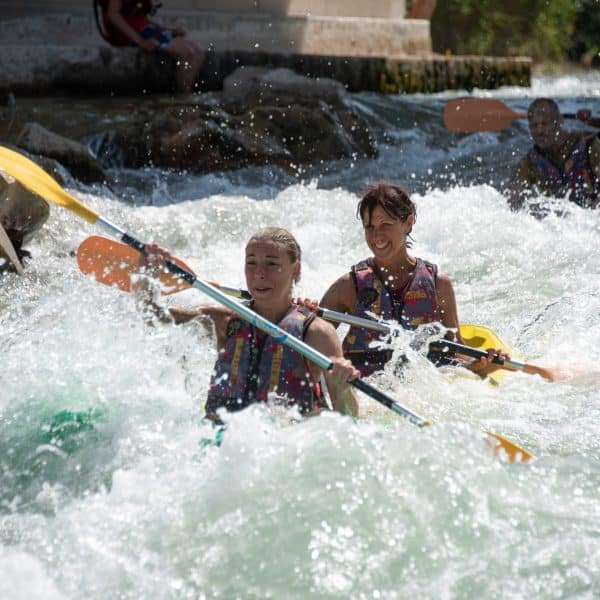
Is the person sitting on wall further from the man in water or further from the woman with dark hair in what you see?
the woman with dark hair

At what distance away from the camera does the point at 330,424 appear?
11.6ft

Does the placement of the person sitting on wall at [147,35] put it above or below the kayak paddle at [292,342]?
below

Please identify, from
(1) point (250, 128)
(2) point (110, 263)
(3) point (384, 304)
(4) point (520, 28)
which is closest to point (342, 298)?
(3) point (384, 304)

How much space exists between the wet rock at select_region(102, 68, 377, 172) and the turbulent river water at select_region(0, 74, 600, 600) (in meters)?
3.14

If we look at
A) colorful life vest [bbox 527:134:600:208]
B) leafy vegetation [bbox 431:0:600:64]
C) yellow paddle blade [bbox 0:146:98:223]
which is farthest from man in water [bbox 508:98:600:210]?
leafy vegetation [bbox 431:0:600:64]

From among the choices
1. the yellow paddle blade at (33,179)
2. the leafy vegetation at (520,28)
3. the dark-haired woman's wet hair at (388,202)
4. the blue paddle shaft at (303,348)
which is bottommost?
the leafy vegetation at (520,28)

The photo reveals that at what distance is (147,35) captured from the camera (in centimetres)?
1015

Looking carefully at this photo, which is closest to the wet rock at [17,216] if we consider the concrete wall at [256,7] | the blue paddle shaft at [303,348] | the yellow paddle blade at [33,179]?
the yellow paddle blade at [33,179]

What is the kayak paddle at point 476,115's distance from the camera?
9070 millimetres

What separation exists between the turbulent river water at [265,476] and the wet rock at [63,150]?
220 cm

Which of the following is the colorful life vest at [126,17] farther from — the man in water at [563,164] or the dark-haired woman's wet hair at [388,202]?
the dark-haired woman's wet hair at [388,202]

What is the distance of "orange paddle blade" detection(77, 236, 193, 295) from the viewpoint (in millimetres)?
4539

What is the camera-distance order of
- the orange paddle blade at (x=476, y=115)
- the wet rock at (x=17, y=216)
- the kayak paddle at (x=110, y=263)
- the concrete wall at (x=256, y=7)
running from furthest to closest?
1. the concrete wall at (x=256, y=7)
2. the orange paddle blade at (x=476, y=115)
3. the wet rock at (x=17, y=216)
4. the kayak paddle at (x=110, y=263)

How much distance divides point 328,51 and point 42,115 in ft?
16.5
